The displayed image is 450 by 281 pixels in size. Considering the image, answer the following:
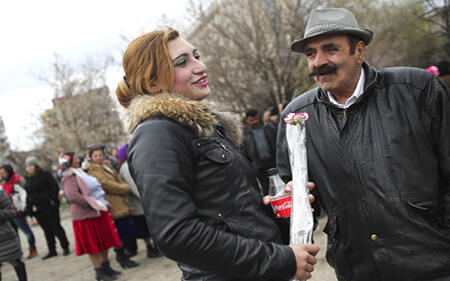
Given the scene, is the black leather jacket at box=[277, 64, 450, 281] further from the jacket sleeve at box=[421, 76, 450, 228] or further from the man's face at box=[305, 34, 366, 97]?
the man's face at box=[305, 34, 366, 97]

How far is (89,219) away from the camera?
19.5 feet

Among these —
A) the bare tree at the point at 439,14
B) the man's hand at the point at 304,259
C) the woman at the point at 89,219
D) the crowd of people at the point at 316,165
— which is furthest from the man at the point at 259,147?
the bare tree at the point at 439,14

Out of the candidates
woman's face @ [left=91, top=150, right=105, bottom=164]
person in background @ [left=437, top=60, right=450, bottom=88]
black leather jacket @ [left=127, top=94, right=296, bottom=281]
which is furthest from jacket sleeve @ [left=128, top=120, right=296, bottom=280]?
woman's face @ [left=91, top=150, right=105, bottom=164]

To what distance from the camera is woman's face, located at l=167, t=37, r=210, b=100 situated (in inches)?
68.4

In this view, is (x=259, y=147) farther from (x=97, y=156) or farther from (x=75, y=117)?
(x=75, y=117)

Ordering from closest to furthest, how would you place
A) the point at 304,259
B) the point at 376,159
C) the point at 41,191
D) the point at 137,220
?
the point at 304,259, the point at 376,159, the point at 137,220, the point at 41,191

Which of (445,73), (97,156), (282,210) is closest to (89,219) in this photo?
(97,156)

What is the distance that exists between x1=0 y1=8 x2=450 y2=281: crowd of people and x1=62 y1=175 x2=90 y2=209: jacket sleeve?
4441mm

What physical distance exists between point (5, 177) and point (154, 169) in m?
8.80

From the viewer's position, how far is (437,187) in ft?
6.17

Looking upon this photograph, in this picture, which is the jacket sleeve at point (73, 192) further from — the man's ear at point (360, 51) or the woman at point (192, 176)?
the man's ear at point (360, 51)

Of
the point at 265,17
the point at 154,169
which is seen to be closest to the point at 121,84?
the point at 154,169

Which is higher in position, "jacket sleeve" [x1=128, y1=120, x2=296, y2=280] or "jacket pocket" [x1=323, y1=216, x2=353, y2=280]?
"jacket sleeve" [x1=128, y1=120, x2=296, y2=280]

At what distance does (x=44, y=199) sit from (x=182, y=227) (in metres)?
8.30
